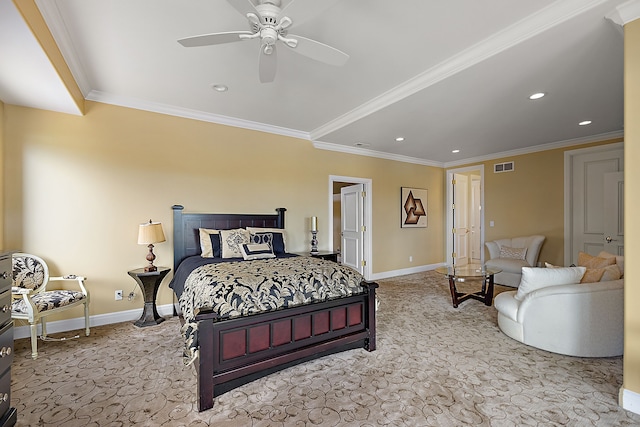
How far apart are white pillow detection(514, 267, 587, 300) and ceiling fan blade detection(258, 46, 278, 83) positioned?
3.08 m

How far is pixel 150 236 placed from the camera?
3.38 meters

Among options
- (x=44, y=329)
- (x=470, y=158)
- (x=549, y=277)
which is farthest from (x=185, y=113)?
(x=470, y=158)

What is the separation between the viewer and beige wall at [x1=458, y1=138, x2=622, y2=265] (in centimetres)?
513

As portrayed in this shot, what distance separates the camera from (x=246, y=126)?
4.36 m

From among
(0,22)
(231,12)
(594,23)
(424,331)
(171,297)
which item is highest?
(231,12)

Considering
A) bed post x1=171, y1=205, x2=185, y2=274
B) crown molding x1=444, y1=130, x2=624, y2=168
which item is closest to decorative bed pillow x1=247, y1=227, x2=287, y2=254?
bed post x1=171, y1=205, x2=185, y2=274

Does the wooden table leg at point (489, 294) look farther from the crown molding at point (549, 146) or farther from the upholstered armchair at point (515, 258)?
the crown molding at point (549, 146)

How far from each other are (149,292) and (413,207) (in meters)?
5.29

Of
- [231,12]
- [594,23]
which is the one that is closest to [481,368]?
[594,23]

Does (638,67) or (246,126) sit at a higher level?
(246,126)

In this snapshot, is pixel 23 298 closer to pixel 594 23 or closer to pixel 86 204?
pixel 86 204

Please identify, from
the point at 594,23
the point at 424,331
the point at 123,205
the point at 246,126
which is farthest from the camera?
the point at 246,126

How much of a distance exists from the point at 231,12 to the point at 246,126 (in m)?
2.35

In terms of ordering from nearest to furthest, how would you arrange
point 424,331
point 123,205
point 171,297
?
point 424,331 → point 123,205 → point 171,297
